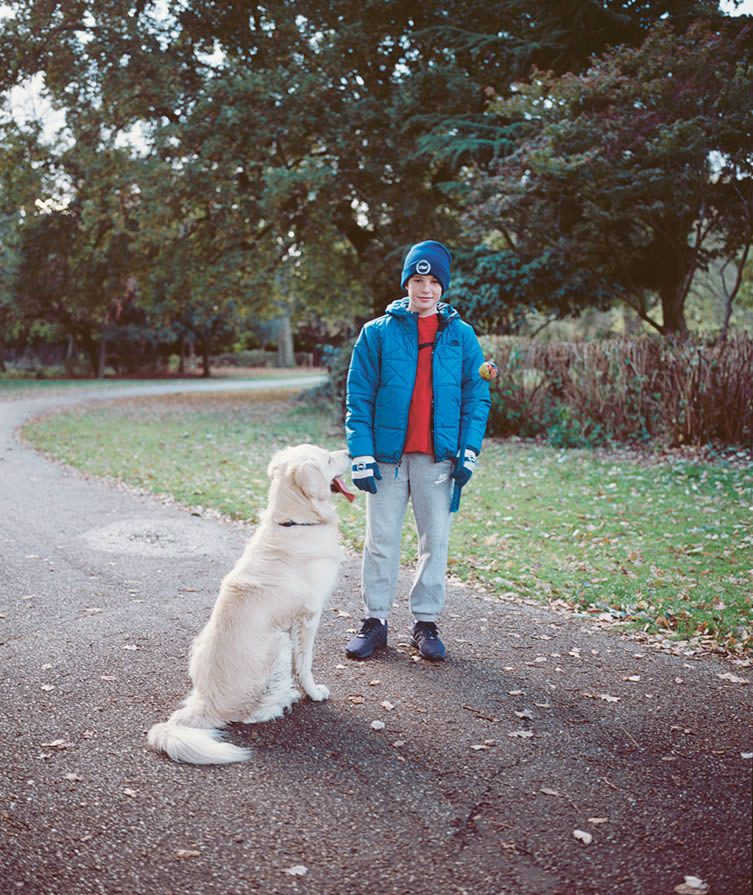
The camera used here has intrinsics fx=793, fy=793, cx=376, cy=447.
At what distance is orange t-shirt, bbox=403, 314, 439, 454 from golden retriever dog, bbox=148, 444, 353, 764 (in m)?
0.59

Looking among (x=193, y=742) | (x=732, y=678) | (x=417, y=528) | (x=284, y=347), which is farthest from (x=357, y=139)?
(x=284, y=347)

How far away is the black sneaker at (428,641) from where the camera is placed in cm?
473

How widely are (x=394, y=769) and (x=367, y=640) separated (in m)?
1.33

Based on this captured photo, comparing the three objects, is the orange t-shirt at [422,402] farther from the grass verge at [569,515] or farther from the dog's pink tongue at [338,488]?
the grass verge at [569,515]

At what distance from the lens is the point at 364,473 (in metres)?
4.54

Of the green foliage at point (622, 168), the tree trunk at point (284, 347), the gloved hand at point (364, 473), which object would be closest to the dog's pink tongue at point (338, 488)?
the gloved hand at point (364, 473)

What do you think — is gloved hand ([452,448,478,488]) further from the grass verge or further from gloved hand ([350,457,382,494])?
the grass verge

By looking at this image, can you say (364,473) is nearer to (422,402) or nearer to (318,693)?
(422,402)

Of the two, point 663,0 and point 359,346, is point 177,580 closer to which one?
point 359,346

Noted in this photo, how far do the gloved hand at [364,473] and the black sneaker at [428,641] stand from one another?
38.0 inches

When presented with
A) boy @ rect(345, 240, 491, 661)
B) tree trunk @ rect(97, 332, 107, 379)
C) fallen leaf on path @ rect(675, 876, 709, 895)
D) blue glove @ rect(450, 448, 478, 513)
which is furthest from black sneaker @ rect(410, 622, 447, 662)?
tree trunk @ rect(97, 332, 107, 379)

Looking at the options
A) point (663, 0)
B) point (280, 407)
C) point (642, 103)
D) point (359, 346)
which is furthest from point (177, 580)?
point (280, 407)

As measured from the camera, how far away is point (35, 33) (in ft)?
64.5

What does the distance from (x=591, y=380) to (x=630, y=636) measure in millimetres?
9535
